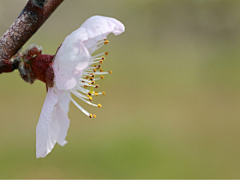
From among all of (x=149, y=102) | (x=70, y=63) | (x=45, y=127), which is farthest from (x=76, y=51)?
(x=149, y=102)

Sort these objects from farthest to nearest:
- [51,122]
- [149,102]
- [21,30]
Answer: [149,102]
[51,122]
[21,30]

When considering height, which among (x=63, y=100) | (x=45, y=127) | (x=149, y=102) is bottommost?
(x=45, y=127)

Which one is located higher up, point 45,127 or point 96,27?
point 96,27

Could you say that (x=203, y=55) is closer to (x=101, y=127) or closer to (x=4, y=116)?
(x=101, y=127)

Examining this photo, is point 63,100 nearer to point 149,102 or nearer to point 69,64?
point 69,64

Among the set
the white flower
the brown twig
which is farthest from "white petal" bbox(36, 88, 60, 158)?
the brown twig

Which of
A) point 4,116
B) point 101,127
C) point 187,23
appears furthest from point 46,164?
point 187,23

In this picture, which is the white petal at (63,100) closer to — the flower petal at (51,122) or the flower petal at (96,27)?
the flower petal at (51,122)

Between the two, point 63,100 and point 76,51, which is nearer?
point 76,51
